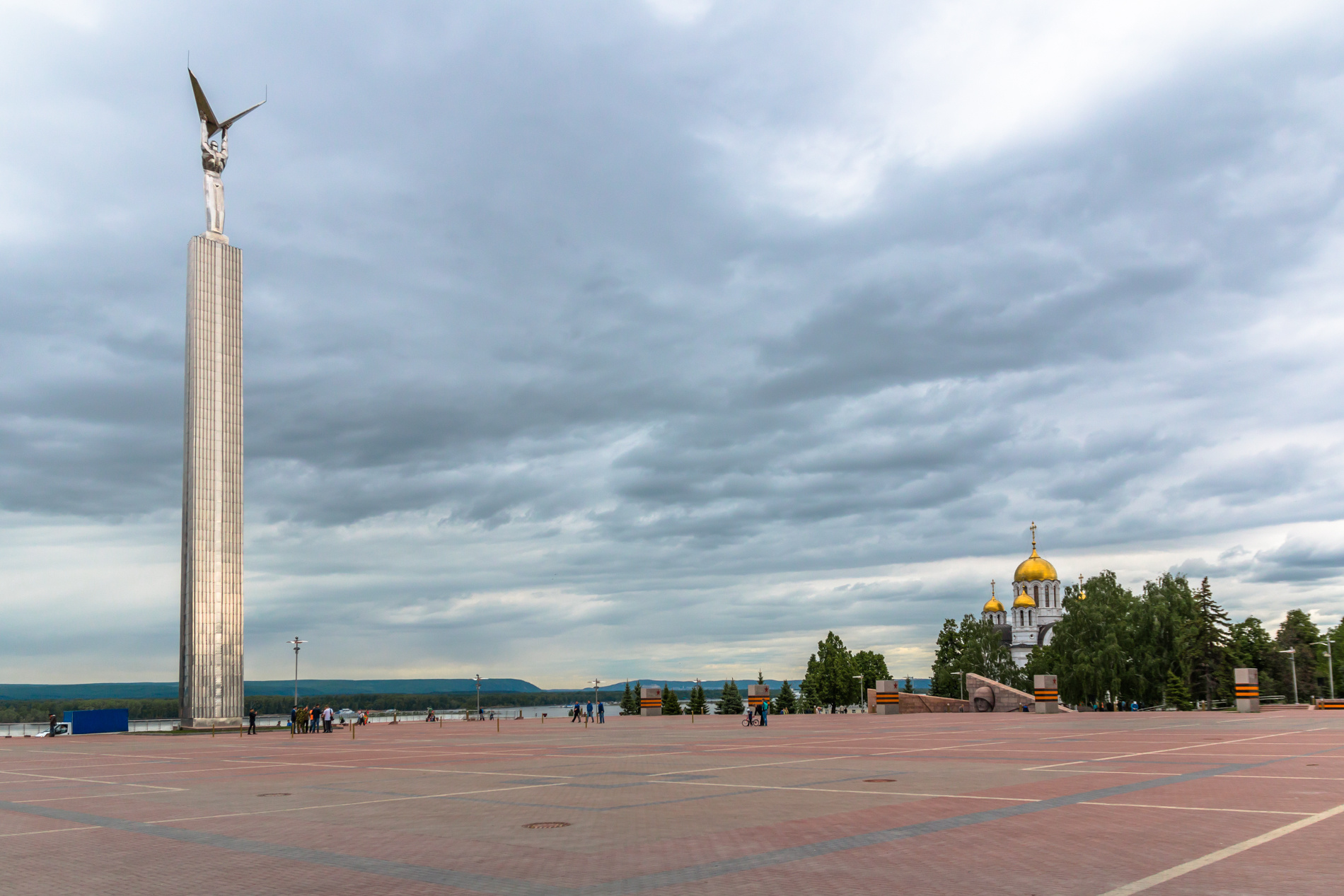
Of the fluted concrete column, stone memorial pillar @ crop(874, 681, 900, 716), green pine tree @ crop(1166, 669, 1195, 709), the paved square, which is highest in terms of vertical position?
the fluted concrete column

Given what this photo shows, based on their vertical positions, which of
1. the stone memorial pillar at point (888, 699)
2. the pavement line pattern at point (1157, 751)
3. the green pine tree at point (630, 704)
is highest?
the pavement line pattern at point (1157, 751)

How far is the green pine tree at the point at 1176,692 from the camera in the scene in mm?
77938

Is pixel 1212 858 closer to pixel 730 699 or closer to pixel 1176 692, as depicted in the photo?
pixel 1176 692

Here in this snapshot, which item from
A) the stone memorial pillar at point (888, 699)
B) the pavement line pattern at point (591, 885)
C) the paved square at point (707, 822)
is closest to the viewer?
the pavement line pattern at point (591, 885)

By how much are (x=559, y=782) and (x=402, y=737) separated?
26936 mm

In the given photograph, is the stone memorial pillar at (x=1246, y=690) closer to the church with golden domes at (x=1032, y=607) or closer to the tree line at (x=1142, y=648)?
the tree line at (x=1142, y=648)

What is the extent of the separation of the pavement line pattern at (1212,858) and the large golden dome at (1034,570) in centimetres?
14604

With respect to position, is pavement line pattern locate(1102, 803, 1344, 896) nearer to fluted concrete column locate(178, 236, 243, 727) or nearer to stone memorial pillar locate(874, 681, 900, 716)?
stone memorial pillar locate(874, 681, 900, 716)

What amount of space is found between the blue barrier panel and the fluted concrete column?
16.8ft

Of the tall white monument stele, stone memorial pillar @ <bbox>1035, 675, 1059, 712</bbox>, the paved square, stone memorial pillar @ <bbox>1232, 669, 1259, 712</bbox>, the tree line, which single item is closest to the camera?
the paved square

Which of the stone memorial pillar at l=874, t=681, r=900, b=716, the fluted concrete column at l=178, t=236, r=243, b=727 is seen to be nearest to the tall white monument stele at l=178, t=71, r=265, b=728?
the fluted concrete column at l=178, t=236, r=243, b=727

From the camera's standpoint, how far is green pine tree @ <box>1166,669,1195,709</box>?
77.9 metres

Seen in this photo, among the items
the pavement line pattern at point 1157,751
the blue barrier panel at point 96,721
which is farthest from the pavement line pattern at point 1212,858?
the blue barrier panel at point 96,721

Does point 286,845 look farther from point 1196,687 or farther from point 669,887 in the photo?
point 1196,687
